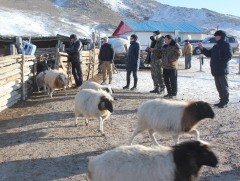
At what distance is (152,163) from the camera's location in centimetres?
454

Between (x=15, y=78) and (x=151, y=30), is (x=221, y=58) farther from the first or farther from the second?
(x=151, y=30)

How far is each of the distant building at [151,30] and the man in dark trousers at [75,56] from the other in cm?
3970

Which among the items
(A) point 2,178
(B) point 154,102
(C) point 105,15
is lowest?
(A) point 2,178

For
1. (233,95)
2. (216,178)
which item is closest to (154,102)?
(216,178)

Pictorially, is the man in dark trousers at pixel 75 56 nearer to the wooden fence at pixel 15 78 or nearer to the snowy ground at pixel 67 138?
the wooden fence at pixel 15 78

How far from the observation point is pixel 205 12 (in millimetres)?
127125

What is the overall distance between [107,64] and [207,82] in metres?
4.58

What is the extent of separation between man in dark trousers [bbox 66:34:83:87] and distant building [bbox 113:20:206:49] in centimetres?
3970

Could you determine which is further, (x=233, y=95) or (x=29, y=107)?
(x=233, y=95)

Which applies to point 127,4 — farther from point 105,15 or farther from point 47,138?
point 47,138

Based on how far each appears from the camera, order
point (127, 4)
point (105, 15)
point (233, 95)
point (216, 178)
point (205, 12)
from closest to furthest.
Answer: point (216, 178), point (233, 95), point (105, 15), point (205, 12), point (127, 4)

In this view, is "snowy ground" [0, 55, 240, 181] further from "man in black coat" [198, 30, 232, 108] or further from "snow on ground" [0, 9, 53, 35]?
"snow on ground" [0, 9, 53, 35]

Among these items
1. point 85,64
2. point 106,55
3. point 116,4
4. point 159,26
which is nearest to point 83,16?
point 116,4

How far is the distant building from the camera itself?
181ft
